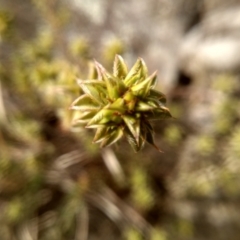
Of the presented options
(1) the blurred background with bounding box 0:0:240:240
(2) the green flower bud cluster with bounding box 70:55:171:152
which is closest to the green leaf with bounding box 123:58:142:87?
(2) the green flower bud cluster with bounding box 70:55:171:152

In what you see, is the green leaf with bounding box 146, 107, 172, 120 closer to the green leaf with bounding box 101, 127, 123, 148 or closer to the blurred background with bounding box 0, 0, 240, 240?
the green leaf with bounding box 101, 127, 123, 148

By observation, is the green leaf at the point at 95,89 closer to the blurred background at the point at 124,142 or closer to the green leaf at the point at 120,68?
the green leaf at the point at 120,68

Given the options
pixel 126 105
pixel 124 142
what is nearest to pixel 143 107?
pixel 126 105

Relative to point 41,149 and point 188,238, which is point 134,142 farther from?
point 188,238

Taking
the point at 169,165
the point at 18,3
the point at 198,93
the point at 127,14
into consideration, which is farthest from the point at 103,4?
the point at 169,165

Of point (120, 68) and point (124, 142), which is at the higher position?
point (120, 68)

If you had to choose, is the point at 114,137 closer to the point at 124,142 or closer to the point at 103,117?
the point at 103,117

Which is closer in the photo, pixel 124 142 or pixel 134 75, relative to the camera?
pixel 134 75
